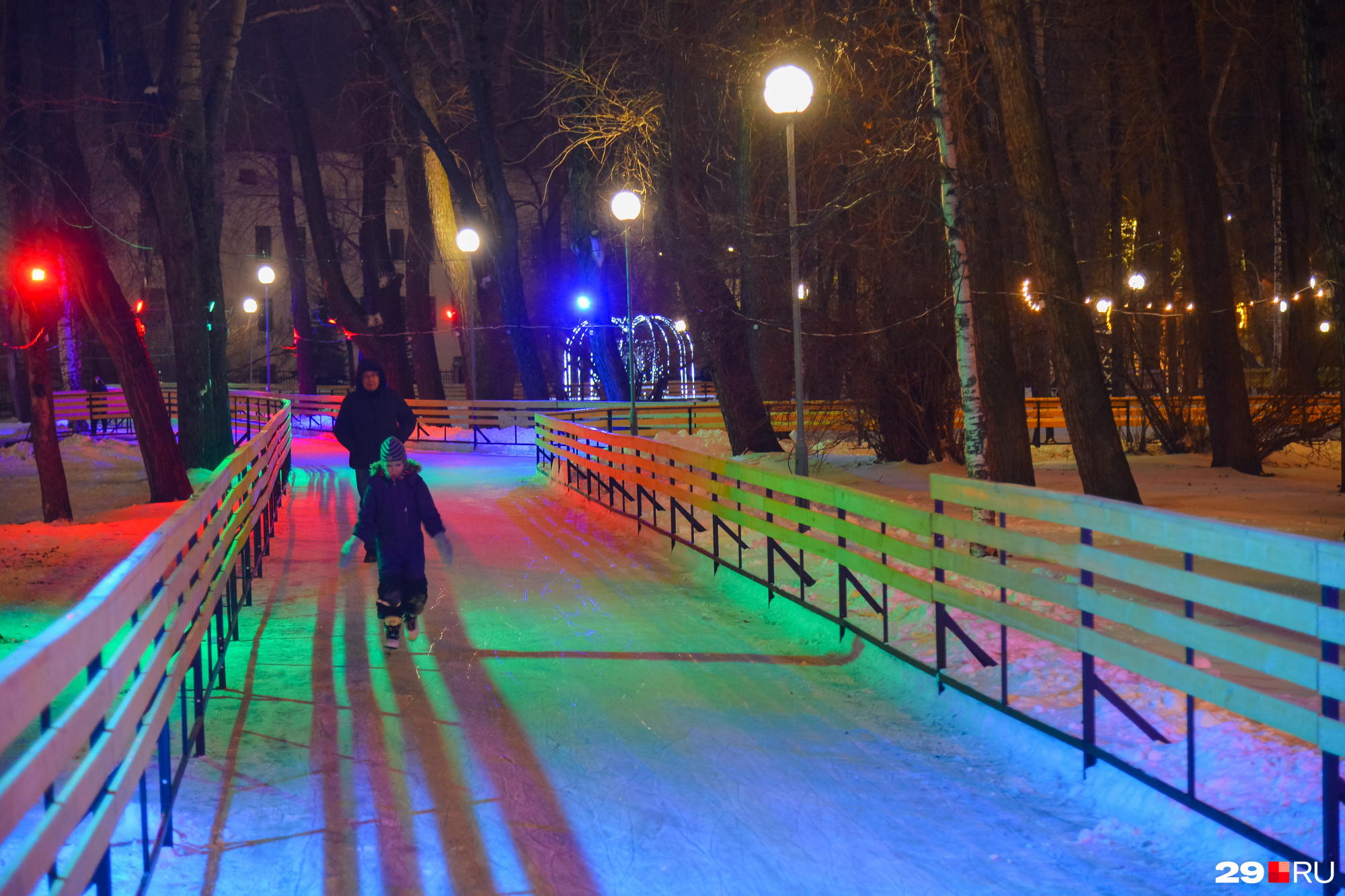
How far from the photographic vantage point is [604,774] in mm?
5629

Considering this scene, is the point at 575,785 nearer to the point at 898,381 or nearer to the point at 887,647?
the point at 887,647

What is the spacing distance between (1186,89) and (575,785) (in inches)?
709

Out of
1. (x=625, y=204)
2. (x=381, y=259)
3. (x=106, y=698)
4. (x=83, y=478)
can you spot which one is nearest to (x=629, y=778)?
(x=106, y=698)

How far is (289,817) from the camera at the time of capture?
197 inches

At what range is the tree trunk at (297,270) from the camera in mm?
41750

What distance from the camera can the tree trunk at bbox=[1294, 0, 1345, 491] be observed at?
10.8 m

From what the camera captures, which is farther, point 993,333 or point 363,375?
point 993,333

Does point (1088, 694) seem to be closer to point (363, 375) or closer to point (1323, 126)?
point (363, 375)

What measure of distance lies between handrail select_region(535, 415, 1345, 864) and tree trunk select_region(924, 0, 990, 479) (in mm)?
1894

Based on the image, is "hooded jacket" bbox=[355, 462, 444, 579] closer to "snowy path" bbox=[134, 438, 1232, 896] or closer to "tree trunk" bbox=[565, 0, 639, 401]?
"snowy path" bbox=[134, 438, 1232, 896]

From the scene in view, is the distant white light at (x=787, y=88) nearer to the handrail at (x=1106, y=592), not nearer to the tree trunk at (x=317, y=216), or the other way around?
the handrail at (x=1106, y=592)

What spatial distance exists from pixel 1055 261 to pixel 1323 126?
117 inches

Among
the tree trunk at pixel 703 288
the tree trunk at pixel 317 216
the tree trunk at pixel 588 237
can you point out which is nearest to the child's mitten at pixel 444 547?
the tree trunk at pixel 703 288

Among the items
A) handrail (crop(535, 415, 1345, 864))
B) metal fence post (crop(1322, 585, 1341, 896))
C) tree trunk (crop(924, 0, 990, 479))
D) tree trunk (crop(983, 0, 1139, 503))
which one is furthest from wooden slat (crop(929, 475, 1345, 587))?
tree trunk (crop(983, 0, 1139, 503))
